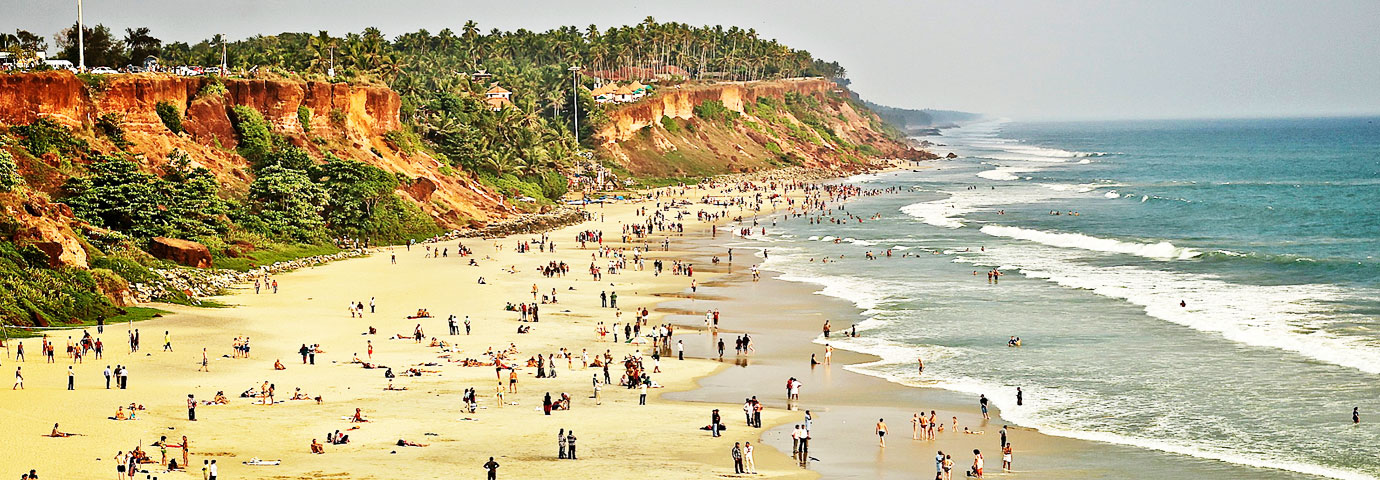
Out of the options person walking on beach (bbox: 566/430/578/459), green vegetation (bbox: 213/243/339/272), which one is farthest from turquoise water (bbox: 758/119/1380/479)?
green vegetation (bbox: 213/243/339/272)

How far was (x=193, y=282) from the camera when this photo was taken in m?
49.2

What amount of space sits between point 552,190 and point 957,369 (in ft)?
192

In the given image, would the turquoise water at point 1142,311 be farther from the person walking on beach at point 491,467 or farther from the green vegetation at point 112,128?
the green vegetation at point 112,128

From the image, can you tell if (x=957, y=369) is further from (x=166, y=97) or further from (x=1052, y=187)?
(x=1052, y=187)

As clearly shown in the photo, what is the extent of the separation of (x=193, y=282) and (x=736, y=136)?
100m

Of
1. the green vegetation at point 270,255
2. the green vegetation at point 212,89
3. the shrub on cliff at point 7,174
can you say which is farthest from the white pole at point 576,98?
the shrub on cliff at point 7,174

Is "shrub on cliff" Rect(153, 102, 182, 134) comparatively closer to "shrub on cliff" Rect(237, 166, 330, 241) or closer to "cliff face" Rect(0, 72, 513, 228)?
"cliff face" Rect(0, 72, 513, 228)

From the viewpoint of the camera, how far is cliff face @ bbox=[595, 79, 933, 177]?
121062mm

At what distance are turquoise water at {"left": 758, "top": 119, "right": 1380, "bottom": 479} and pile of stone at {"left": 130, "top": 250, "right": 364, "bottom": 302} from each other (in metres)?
24.1

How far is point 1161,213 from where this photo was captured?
292 feet

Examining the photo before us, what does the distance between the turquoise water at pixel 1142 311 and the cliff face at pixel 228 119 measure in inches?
803

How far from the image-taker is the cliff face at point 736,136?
12106 cm

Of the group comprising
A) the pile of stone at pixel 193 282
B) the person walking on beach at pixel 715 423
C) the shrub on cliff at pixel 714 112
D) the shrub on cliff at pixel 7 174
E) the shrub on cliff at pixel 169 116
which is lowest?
the person walking on beach at pixel 715 423

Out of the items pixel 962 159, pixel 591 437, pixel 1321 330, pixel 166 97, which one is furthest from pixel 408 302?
pixel 962 159
